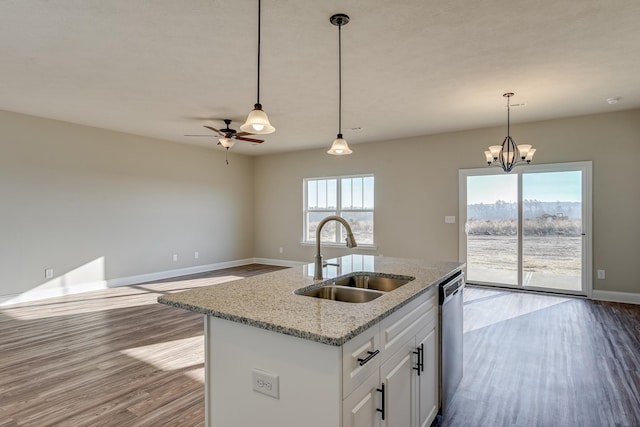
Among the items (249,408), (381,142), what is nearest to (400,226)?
(381,142)

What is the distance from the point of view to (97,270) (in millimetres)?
5832

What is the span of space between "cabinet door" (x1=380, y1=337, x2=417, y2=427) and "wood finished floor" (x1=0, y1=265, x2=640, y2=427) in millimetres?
657

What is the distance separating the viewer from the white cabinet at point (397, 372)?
4.24 ft

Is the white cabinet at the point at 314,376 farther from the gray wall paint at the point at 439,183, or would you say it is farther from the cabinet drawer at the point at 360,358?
the gray wall paint at the point at 439,183

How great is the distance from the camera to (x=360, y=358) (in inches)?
51.8

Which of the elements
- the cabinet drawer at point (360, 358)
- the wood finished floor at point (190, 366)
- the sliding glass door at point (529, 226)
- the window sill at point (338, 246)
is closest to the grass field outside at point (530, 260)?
the sliding glass door at point (529, 226)

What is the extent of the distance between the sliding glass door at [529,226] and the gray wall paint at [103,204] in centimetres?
510

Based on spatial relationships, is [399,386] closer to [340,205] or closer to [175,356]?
[175,356]

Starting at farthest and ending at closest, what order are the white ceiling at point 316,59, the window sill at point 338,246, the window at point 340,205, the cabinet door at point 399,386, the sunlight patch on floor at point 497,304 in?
the window at point 340,205 < the window sill at point 338,246 < the sunlight patch on floor at point 497,304 < the white ceiling at point 316,59 < the cabinet door at point 399,386

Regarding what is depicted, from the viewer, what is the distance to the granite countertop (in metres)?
1.27

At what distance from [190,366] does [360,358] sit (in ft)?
7.13

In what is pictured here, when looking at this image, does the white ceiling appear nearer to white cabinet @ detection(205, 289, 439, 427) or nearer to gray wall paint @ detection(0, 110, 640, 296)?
gray wall paint @ detection(0, 110, 640, 296)

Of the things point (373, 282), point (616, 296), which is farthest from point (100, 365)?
point (616, 296)

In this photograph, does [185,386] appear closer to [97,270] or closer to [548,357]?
[548,357]
